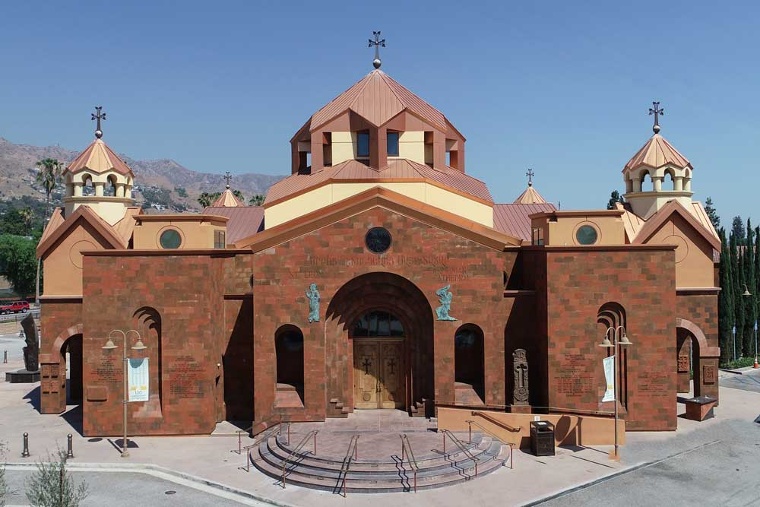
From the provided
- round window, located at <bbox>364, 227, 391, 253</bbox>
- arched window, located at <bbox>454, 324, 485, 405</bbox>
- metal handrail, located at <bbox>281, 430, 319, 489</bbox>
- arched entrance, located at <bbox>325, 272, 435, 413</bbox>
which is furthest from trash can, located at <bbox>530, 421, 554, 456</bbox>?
round window, located at <bbox>364, 227, 391, 253</bbox>

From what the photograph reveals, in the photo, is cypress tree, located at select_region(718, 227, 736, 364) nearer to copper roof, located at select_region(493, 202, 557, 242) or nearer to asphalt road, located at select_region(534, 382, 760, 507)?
copper roof, located at select_region(493, 202, 557, 242)

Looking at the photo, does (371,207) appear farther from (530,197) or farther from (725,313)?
(725,313)

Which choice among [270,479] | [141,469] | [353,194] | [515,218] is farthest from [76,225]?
[515,218]

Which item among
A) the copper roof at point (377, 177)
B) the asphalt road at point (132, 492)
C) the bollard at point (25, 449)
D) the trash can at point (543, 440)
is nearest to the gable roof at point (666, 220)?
the copper roof at point (377, 177)

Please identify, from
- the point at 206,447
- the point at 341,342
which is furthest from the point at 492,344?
the point at 206,447

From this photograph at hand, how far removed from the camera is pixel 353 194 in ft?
96.6

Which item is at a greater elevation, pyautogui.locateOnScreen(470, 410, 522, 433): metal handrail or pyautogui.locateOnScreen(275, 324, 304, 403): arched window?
pyautogui.locateOnScreen(275, 324, 304, 403): arched window

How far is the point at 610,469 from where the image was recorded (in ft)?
70.1

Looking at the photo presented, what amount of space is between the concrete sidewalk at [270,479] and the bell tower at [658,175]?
10.1 m

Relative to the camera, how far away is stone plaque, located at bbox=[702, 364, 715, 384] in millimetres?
29656

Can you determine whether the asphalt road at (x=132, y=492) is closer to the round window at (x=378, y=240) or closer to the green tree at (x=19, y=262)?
the round window at (x=378, y=240)

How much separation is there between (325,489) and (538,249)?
12477 millimetres

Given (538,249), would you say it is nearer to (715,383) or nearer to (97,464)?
(715,383)

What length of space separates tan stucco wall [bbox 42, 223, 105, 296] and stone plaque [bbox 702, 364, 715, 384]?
27.7m
